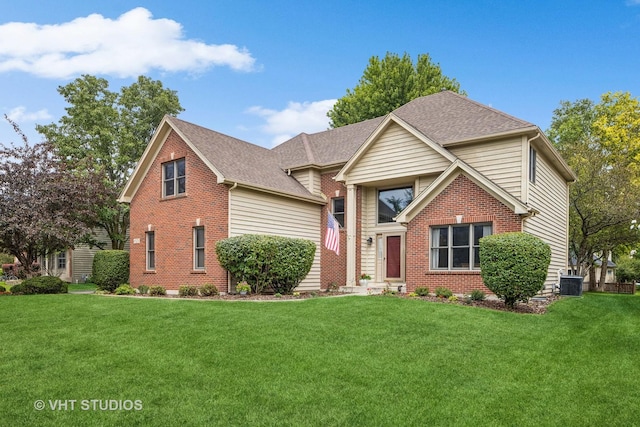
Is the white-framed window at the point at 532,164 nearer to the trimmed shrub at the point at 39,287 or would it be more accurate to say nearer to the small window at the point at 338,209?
the small window at the point at 338,209

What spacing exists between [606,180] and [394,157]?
1485cm

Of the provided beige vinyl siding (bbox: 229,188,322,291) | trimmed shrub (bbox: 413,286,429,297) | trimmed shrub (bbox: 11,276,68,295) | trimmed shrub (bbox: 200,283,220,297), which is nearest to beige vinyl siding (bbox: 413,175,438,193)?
trimmed shrub (bbox: 413,286,429,297)

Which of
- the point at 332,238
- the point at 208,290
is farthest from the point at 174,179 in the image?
the point at 332,238

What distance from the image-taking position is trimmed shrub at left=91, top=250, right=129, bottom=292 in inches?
796

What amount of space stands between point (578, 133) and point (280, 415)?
3664 centimetres

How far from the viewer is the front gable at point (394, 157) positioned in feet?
57.1

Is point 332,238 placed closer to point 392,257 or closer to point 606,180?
point 392,257

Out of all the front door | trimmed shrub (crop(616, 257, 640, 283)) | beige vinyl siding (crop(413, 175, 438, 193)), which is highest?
beige vinyl siding (crop(413, 175, 438, 193))

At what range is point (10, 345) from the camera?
833 cm

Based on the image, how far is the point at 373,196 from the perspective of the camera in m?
20.2

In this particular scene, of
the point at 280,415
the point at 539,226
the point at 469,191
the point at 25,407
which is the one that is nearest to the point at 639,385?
the point at 280,415

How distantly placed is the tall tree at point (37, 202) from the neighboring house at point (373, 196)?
2.46 meters

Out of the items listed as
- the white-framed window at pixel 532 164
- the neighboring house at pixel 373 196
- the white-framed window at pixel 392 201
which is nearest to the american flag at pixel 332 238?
the neighboring house at pixel 373 196

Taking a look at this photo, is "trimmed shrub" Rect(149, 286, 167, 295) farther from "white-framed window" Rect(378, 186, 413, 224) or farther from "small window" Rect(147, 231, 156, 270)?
"white-framed window" Rect(378, 186, 413, 224)
